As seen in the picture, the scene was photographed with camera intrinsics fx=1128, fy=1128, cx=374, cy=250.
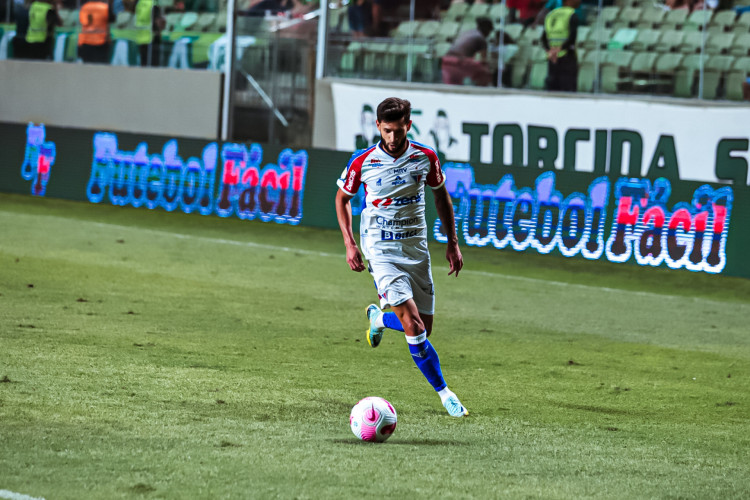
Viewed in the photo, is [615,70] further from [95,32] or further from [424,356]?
[424,356]

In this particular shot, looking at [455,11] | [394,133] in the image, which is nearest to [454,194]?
[455,11]

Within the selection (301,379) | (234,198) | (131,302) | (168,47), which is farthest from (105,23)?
(301,379)

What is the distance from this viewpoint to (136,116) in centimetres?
2439

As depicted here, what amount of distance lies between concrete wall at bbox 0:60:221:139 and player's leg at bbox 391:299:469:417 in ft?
56.2

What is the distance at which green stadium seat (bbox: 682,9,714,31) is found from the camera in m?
17.4

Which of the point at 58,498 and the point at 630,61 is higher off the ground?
the point at 630,61

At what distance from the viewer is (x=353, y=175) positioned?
6895 mm

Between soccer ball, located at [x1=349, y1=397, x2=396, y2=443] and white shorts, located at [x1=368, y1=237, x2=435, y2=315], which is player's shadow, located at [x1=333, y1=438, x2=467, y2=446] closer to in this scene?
soccer ball, located at [x1=349, y1=397, x2=396, y2=443]

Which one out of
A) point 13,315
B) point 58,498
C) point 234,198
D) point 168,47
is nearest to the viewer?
point 58,498

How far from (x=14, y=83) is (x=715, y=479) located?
75.6 feet

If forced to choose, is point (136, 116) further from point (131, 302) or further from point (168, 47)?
point (131, 302)

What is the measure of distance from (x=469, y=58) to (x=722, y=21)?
4527 mm

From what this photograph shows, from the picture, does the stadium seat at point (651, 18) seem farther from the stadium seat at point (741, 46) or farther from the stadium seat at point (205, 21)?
the stadium seat at point (205, 21)

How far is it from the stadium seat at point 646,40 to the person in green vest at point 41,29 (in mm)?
13136
